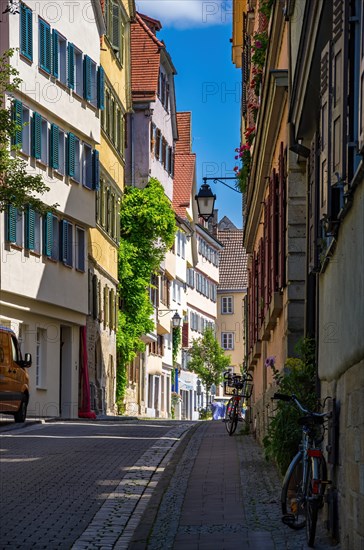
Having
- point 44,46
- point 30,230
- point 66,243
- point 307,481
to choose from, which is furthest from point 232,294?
point 307,481

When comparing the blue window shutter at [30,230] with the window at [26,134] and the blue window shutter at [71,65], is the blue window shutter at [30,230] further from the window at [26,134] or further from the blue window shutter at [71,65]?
the blue window shutter at [71,65]

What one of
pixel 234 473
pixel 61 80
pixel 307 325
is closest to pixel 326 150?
pixel 307 325

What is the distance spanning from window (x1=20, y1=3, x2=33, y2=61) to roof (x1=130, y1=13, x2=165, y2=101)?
2150 centimetres

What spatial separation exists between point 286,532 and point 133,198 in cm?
4584

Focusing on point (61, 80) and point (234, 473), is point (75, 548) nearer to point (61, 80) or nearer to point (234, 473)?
point (234, 473)

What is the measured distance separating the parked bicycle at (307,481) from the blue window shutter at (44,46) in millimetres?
30732

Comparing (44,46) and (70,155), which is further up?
(44,46)

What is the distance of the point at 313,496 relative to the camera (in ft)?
33.2

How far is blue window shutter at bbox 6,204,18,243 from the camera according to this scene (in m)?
38.2

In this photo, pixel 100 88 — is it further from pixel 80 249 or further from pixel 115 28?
pixel 115 28

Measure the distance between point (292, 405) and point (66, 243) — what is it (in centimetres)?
3095

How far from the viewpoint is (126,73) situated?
181 ft

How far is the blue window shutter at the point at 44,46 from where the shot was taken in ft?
135

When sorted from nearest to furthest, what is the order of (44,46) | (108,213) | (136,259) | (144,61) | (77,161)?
(44,46) → (77,161) → (108,213) → (136,259) → (144,61)
